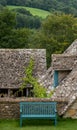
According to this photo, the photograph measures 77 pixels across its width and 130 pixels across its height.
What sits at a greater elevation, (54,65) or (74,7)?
(54,65)

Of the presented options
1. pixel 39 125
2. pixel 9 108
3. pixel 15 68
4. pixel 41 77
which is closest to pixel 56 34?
pixel 15 68

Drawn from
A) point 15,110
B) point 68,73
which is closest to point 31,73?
point 68,73

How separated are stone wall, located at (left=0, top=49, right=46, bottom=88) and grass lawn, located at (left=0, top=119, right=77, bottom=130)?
1426 centimetres

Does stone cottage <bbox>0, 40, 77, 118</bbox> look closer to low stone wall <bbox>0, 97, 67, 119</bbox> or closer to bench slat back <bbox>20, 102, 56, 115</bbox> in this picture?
low stone wall <bbox>0, 97, 67, 119</bbox>

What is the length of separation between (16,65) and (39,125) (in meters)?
17.0

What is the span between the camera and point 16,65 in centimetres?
3675

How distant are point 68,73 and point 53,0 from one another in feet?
334

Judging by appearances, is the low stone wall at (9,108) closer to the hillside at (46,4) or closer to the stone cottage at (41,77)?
the stone cottage at (41,77)

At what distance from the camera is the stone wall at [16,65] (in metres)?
35.3

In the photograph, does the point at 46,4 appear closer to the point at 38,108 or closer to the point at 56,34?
the point at 56,34

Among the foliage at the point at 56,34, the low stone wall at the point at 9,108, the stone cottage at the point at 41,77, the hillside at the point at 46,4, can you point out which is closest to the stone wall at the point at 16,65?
the stone cottage at the point at 41,77

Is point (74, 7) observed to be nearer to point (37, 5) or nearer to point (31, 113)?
point (37, 5)

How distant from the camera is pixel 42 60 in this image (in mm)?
37000

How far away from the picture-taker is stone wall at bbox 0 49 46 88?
35.3 m
